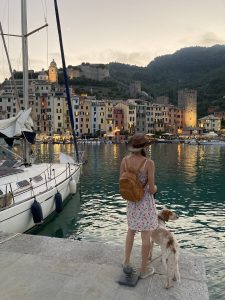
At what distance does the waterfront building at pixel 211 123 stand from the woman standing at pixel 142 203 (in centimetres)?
15900

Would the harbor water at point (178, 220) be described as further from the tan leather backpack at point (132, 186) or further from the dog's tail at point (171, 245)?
the tan leather backpack at point (132, 186)

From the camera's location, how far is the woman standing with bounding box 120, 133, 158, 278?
5355 mm

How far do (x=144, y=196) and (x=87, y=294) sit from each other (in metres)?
1.71

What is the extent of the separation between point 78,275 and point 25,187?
28.2 feet

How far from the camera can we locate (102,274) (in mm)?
5559

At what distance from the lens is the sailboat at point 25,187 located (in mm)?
11023

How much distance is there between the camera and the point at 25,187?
1361 centimetres

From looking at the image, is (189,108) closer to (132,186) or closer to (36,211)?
(36,211)

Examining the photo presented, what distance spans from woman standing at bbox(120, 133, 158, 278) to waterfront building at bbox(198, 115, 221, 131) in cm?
15900

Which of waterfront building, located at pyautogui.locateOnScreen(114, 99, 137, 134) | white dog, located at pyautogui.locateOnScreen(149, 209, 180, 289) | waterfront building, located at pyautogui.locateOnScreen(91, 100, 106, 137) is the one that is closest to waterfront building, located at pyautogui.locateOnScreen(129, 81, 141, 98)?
waterfront building, located at pyautogui.locateOnScreen(114, 99, 137, 134)

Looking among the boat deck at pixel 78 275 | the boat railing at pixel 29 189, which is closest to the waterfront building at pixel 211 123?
the boat railing at pixel 29 189

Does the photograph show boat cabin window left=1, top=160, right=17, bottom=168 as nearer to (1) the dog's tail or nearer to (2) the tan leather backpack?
(2) the tan leather backpack

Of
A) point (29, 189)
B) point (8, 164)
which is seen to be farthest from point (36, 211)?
point (8, 164)

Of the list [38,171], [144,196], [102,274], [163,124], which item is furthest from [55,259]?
[163,124]
